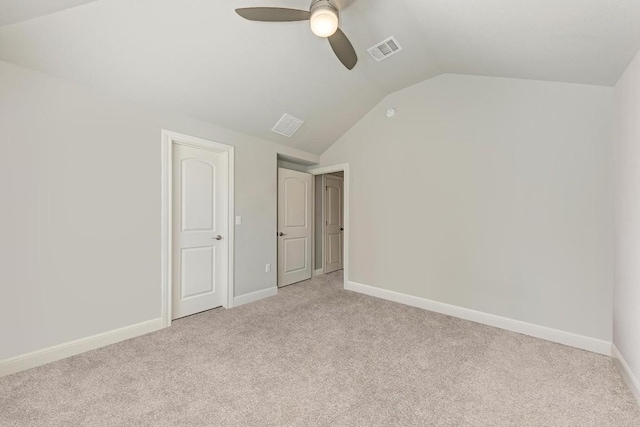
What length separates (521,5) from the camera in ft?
5.58

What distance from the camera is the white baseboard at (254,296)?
3561 millimetres

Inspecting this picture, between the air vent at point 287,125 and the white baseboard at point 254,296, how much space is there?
2280 millimetres

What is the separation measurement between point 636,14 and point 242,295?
4164 millimetres

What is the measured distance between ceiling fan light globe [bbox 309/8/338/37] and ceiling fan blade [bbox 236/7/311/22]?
0.38 ft

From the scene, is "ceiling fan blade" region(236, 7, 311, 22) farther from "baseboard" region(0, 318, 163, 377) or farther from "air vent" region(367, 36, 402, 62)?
"baseboard" region(0, 318, 163, 377)

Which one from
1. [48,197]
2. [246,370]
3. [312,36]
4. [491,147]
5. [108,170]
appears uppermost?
[312,36]

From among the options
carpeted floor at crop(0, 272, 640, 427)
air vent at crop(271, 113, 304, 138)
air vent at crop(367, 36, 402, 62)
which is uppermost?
air vent at crop(367, 36, 402, 62)

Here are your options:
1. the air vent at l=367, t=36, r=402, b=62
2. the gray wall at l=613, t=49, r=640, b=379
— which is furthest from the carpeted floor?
the air vent at l=367, t=36, r=402, b=62

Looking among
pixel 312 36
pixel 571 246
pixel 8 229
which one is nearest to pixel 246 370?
pixel 8 229

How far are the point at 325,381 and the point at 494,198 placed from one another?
8.35ft

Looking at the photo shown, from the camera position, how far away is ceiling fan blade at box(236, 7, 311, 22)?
5.91 ft

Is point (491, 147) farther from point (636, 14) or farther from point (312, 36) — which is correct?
point (312, 36)

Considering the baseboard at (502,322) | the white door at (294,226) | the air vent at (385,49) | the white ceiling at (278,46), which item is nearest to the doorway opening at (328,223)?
the white door at (294,226)

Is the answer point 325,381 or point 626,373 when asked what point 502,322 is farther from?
point 325,381
